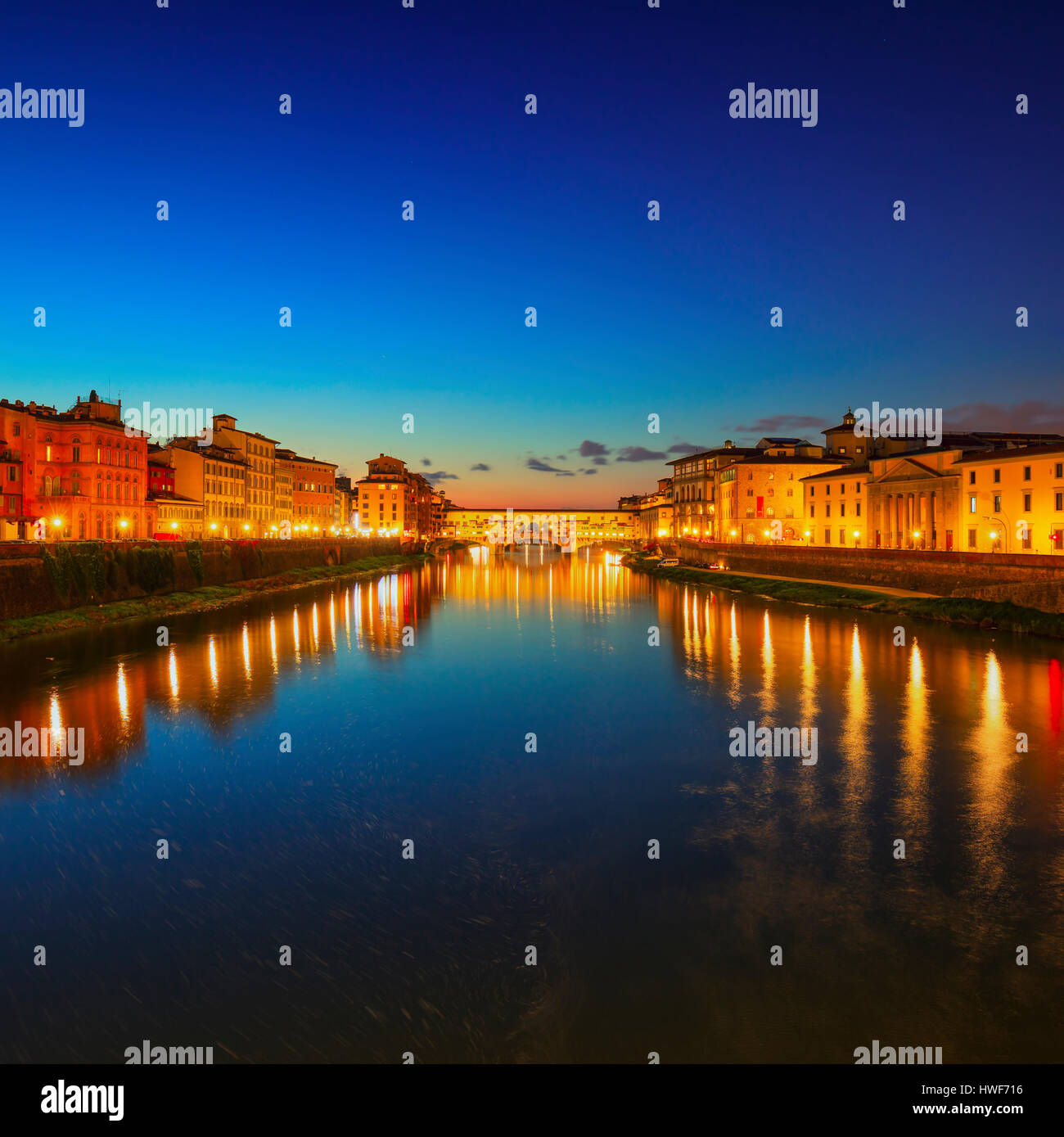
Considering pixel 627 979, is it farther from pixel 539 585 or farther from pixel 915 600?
pixel 539 585

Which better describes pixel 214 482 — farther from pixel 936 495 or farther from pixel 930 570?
pixel 936 495

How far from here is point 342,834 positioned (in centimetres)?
1190

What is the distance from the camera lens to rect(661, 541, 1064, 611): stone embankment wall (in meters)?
36.9

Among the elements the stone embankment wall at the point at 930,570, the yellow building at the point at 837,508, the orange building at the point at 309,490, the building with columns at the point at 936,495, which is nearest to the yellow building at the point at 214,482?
the orange building at the point at 309,490

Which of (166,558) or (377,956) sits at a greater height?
(166,558)

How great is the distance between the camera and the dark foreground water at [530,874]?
710cm

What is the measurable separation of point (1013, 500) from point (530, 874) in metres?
56.8

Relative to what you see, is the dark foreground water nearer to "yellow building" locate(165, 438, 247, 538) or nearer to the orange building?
"yellow building" locate(165, 438, 247, 538)

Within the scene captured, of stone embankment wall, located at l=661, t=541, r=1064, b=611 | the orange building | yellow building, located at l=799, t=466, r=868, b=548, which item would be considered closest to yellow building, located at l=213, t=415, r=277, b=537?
the orange building

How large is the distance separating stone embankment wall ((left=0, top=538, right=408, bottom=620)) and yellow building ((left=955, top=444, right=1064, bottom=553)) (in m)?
60.3

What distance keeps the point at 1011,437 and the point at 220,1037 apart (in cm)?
10125

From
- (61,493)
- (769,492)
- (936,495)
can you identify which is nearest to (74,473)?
(61,493)

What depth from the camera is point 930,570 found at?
47.6 meters
